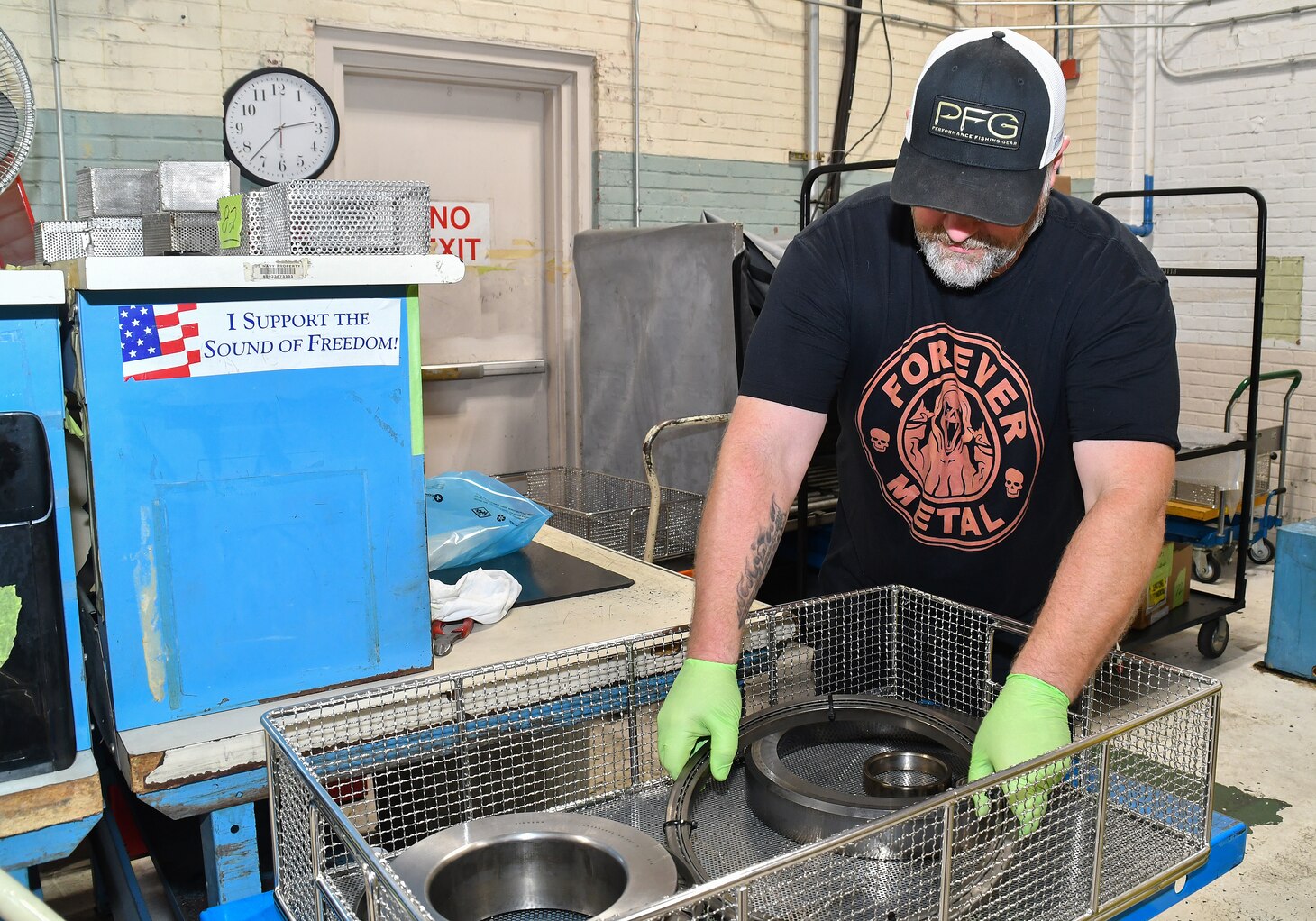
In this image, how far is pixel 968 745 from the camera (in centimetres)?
103

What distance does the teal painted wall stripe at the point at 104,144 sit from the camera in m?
3.36

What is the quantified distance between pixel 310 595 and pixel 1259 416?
18.1ft

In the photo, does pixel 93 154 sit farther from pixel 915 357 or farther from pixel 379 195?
pixel 915 357

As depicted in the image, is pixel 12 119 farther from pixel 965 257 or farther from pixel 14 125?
pixel 965 257

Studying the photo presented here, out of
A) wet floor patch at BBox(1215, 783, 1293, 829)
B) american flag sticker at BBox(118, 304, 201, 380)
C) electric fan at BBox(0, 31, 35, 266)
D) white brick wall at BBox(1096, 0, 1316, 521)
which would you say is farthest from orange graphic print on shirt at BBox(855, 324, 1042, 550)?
white brick wall at BBox(1096, 0, 1316, 521)

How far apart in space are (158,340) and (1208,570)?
15.2 ft

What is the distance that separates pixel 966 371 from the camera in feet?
4.55

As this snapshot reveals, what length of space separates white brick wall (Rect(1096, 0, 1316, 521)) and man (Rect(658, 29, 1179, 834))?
4787mm

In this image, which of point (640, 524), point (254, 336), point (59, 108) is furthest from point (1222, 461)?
point (59, 108)

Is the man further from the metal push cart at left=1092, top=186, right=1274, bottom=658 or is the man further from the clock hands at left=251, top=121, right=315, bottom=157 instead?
the clock hands at left=251, top=121, right=315, bottom=157

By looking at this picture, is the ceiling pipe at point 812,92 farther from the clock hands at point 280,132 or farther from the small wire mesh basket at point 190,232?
the small wire mesh basket at point 190,232

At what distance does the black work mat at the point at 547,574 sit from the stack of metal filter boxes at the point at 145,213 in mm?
690

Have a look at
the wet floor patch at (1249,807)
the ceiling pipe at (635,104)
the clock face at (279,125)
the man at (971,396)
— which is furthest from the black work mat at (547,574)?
the ceiling pipe at (635,104)

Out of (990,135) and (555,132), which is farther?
(555,132)
